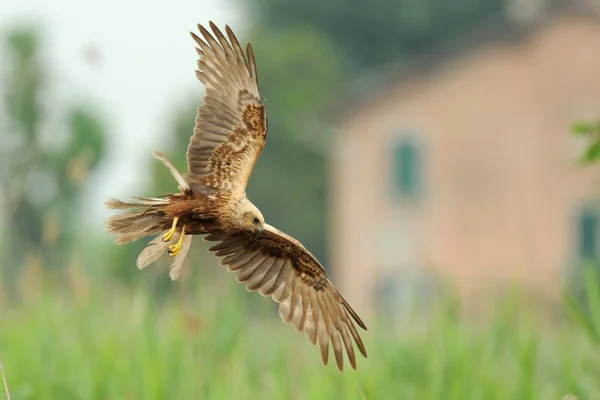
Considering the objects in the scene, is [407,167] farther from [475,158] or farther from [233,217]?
[233,217]

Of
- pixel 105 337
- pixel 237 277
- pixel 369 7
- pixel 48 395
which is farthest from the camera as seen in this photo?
pixel 369 7

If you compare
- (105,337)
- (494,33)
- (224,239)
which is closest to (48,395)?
(105,337)

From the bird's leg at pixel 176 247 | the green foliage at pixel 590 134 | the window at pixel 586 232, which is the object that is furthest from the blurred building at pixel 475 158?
the bird's leg at pixel 176 247

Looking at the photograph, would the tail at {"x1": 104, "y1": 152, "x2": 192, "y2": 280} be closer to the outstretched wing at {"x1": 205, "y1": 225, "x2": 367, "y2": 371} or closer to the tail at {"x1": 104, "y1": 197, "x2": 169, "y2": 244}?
the tail at {"x1": 104, "y1": 197, "x2": 169, "y2": 244}

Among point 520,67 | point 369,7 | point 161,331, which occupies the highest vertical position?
point 369,7

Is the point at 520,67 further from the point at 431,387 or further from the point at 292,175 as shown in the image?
the point at 431,387

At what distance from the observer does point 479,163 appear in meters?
30.5

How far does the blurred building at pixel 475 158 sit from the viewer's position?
97.2 feet

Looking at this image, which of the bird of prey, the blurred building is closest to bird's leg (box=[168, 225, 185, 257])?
the bird of prey

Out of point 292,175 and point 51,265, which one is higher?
point 292,175

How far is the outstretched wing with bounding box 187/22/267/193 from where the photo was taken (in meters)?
3.62

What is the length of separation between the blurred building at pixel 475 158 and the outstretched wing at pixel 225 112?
25.2 m

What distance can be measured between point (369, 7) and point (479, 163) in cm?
1699

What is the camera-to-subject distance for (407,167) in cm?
3117
